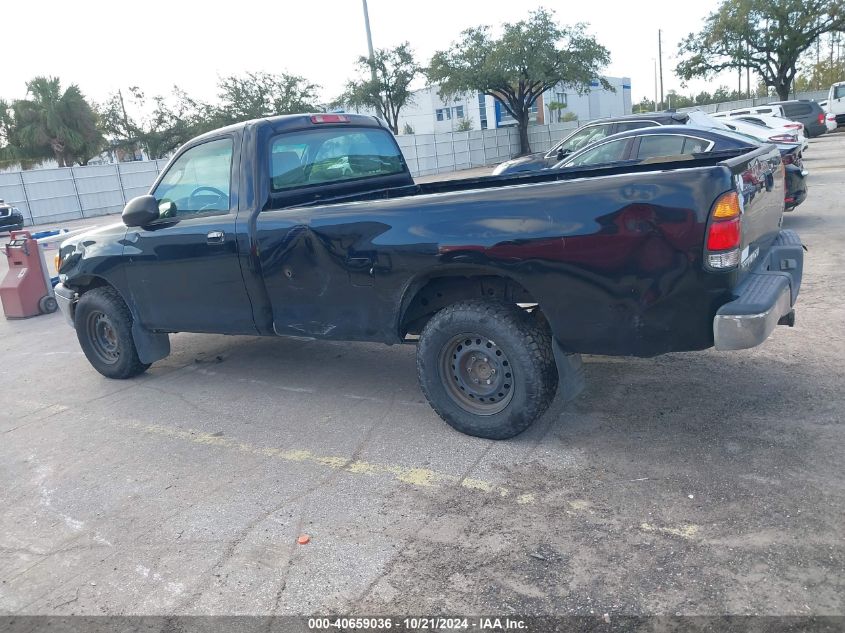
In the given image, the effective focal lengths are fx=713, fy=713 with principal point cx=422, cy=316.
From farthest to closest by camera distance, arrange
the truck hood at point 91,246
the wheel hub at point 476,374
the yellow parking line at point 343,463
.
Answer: the truck hood at point 91,246 < the wheel hub at point 476,374 < the yellow parking line at point 343,463

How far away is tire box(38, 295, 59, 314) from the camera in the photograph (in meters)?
9.83

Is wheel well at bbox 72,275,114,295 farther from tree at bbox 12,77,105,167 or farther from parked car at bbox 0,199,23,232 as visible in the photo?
tree at bbox 12,77,105,167

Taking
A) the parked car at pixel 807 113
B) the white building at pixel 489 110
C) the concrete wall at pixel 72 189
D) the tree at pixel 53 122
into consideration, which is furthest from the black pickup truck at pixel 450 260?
the white building at pixel 489 110

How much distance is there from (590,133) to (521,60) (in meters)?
25.7

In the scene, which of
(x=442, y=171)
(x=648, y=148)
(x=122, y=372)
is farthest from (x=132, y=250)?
(x=442, y=171)

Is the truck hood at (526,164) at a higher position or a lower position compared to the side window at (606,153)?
lower

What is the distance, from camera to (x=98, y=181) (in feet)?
101

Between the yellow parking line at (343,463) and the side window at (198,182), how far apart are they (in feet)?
5.38

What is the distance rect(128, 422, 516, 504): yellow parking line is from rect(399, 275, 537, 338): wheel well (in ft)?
2.89

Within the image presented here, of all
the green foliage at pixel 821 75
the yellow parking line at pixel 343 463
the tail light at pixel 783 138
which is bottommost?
the yellow parking line at pixel 343 463

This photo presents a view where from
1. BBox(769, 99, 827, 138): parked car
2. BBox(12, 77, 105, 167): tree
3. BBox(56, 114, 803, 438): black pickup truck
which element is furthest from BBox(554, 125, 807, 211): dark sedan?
BBox(12, 77, 105, 167): tree

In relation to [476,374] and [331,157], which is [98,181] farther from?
[476,374]

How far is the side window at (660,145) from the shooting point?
9.48 m

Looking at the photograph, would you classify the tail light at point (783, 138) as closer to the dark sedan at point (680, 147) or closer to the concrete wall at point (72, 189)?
the dark sedan at point (680, 147)
